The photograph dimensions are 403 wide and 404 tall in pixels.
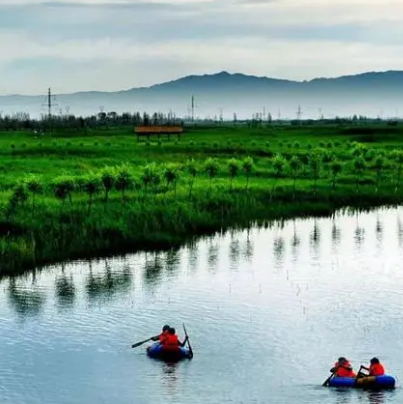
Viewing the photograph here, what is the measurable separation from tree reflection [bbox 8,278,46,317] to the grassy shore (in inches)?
136

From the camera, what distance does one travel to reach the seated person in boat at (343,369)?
31.1m

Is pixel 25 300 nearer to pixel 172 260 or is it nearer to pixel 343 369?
pixel 172 260

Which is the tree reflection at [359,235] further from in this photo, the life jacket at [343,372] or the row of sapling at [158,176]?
the life jacket at [343,372]

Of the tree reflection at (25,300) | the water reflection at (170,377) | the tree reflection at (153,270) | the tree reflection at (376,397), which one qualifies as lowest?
the tree reflection at (376,397)

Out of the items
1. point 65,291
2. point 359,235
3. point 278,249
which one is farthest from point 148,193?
point 65,291

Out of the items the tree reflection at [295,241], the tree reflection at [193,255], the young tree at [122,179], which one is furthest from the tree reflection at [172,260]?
the young tree at [122,179]

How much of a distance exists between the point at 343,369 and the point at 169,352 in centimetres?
703

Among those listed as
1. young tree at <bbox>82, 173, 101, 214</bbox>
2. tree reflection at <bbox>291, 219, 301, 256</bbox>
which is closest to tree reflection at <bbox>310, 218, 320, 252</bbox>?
tree reflection at <bbox>291, 219, 301, 256</bbox>

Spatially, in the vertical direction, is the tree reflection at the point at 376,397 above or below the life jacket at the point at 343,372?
below

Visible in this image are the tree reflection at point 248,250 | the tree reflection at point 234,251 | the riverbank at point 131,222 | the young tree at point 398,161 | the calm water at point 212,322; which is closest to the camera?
the calm water at point 212,322

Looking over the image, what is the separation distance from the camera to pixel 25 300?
142ft

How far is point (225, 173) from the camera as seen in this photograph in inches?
3322

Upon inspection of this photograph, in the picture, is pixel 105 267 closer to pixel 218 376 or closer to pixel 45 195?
pixel 45 195

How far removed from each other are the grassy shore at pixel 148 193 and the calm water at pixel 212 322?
2.47 metres
